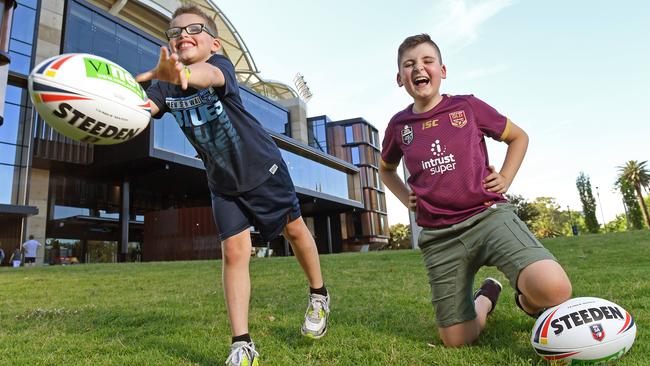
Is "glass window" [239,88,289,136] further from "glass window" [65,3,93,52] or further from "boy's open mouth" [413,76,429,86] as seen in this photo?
"boy's open mouth" [413,76,429,86]

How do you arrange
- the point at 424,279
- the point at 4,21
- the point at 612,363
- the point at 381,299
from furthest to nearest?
the point at 4,21, the point at 424,279, the point at 381,299, the point at 612,363

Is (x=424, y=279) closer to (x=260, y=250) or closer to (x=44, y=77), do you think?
(x=44, y=77)

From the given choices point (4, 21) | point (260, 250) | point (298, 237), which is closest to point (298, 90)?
point (260, 250)

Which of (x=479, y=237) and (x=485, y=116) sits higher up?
(x=485, y=116)

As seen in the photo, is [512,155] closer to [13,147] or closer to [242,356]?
[242,356]

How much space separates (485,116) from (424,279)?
13.2 ft

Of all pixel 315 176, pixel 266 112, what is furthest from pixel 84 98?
pixel 266 112

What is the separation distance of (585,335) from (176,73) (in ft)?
8.33

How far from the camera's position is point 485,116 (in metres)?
3.11

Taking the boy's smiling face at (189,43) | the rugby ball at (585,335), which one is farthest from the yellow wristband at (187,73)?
the rugby ball at (585,335)

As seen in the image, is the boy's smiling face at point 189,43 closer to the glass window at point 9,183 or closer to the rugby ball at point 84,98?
the rugby ball at point 84,98

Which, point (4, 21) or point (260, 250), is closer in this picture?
point (4, 21)

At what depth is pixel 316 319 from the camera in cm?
321

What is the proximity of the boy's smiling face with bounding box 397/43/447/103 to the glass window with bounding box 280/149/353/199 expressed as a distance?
31.1 meters
